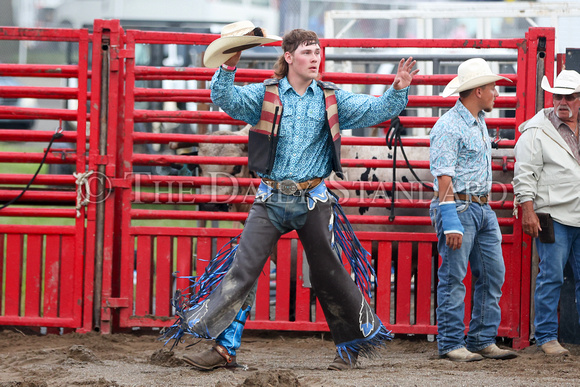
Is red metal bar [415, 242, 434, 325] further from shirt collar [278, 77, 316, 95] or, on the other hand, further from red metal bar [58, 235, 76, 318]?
red metal bar [58, 235, 76, 318]

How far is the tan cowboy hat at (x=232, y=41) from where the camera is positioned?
146 inches

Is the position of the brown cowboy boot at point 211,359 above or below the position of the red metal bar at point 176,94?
below

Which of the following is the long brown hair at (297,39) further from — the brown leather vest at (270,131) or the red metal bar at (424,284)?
the red metal bar at (424,284)

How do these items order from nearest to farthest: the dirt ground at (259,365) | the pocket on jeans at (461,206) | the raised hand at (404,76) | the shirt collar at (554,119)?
1. the dirt ground at (259,365)
2. the raised hand at (404,76)
3. the pocket on jeans at (461,206)
4. the shirt collar at (554,119)

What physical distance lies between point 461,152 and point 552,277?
108cm

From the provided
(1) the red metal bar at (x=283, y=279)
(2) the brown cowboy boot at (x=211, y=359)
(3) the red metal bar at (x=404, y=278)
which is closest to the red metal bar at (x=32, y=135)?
(1) the red metal bar at (x=283, y=279)

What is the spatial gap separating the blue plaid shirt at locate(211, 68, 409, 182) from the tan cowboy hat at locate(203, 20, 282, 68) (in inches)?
10.4

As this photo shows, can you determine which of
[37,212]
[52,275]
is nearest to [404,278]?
[52,275]

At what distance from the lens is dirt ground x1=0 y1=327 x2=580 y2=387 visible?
381 cm

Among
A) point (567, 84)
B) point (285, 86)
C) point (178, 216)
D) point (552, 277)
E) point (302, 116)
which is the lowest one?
point (552, 277)

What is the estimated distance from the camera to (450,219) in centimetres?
441

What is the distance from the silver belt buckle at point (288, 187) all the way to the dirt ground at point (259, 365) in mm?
959

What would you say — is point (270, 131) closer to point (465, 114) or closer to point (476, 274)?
point (465, 114)

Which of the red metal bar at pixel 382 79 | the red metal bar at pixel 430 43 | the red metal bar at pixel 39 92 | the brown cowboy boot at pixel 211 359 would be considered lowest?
the brown cowboy boot at pixel 211 359
